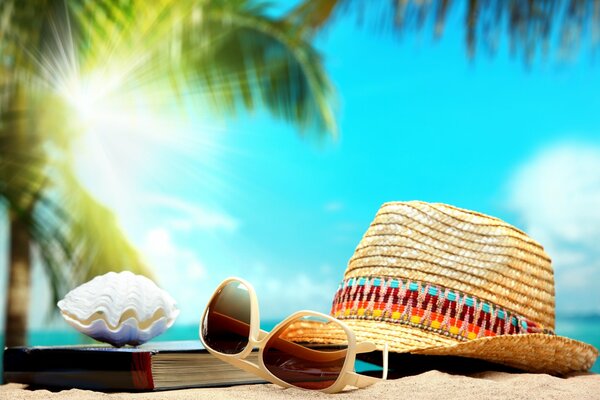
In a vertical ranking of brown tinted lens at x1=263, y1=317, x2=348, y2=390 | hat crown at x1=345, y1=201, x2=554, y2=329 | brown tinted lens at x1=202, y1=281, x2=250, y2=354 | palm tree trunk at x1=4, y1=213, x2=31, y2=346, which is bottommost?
brown tinted lens at x1=263, y1=317, x2=348, y2=390

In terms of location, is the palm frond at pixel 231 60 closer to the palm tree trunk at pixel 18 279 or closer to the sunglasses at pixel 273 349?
the palm tree trunk at pixel 18 279

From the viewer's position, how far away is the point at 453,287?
5.86 feet

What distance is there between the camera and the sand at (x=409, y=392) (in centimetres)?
125

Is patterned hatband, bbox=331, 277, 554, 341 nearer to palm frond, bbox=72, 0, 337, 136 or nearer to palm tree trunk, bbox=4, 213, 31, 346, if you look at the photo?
palm tree trunk, bbox=4, 213, 31, 346

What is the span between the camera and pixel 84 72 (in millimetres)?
6750

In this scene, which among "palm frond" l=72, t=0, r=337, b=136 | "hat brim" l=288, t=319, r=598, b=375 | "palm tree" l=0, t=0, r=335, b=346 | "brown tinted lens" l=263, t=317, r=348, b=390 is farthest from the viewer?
"palm frond" l=72, t=0, r=337, b=136

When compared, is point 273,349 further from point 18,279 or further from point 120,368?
point 18,279

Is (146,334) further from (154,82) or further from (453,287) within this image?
(154,82)

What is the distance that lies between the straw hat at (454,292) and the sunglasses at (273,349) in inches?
8.3

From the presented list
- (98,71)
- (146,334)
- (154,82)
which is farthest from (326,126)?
(146,334)

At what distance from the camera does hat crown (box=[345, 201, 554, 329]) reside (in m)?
1.81

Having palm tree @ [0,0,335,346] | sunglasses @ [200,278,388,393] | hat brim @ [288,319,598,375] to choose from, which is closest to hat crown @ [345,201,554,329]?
hat brim @ [288,319,598,375]

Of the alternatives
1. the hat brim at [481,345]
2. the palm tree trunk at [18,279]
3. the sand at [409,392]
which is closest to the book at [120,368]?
the sand at [409,392]

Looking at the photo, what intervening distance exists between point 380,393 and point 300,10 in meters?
4.18
